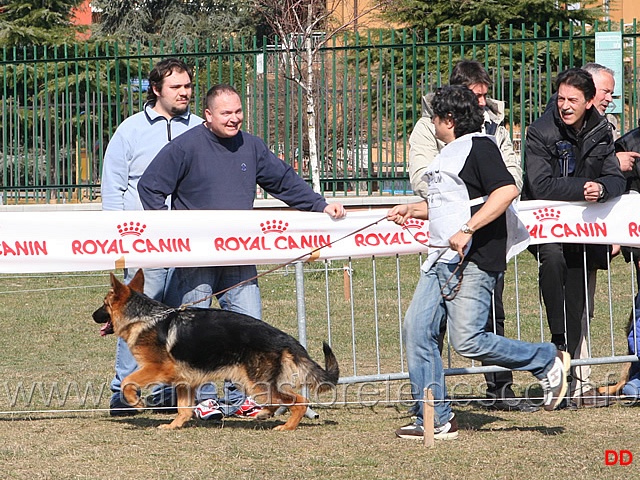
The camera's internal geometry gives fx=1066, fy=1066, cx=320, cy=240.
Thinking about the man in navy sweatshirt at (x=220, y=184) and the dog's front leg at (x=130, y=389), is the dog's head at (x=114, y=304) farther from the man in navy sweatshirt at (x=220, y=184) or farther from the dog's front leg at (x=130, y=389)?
the man in navy sweatshirt at (x=220, y=184)

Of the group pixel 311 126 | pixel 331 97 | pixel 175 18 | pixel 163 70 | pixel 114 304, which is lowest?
pixel 114 304

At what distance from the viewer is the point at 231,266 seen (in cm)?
641

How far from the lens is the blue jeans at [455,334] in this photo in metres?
5.49

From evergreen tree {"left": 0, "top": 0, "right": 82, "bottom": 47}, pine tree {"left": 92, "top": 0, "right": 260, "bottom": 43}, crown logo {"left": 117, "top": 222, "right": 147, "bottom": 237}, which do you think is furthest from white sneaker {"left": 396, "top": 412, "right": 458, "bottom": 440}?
pine tree {"left": 92, "top": 0, "right": 260, "bottom": 43}

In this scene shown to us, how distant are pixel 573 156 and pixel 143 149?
2.60m

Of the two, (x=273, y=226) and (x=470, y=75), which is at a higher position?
(x=470, y=75)

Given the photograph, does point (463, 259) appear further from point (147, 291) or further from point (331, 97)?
point (331, 97)

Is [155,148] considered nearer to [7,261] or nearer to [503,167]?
[7,261]

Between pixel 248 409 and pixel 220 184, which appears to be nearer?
pixel 220 184

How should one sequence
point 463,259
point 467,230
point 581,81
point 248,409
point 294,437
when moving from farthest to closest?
point 248,409 < point 581,81 < point 294,437 < point 463,259 < point 467,230

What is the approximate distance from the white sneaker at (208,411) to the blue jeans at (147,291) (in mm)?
517

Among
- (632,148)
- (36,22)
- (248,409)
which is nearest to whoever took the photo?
(248,409)

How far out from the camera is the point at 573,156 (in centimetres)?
643

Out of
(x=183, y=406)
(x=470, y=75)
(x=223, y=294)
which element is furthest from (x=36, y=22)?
(x=183, y=406)
